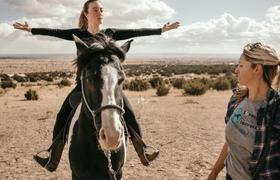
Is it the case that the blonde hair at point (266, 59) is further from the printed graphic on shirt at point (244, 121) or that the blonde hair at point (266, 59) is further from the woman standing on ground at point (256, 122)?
the printed graphic on shirt at point (244, 121)

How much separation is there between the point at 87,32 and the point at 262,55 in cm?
235

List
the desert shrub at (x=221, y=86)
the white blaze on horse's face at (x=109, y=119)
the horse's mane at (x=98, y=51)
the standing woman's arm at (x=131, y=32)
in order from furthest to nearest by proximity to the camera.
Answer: the desert shrub at (x=221, y=86)
the standing woman's arm at (x=131, y=32)
the horse's mane at (x=98, y=51)
the white blaze on horse's face at (x=109, y=119)

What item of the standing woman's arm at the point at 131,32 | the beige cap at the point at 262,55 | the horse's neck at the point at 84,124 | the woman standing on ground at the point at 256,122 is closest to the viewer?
the woman standing on ground at the point at 256,122

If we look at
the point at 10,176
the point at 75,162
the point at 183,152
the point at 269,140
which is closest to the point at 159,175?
the point at 183,152

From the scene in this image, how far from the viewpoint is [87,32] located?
436 centimetres

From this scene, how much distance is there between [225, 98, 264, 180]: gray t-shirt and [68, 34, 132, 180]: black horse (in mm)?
874

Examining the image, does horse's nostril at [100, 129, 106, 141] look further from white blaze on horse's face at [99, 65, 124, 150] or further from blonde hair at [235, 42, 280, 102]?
blonde hair at [235, 42, 280, 102]

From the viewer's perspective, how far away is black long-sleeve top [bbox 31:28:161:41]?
4363 millimetres

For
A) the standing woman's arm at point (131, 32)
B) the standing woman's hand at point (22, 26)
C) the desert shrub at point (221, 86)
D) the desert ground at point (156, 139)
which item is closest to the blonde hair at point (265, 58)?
the standing woman's arm at point (131, 32)

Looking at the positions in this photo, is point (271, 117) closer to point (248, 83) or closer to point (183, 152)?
point (248, 83)

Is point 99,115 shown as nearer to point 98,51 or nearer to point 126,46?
point 98,51

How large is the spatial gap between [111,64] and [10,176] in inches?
207

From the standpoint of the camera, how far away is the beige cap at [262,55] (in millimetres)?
2627

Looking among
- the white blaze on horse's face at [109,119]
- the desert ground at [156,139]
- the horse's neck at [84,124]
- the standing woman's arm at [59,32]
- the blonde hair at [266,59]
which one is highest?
the standing woman's arm at [59,32]
